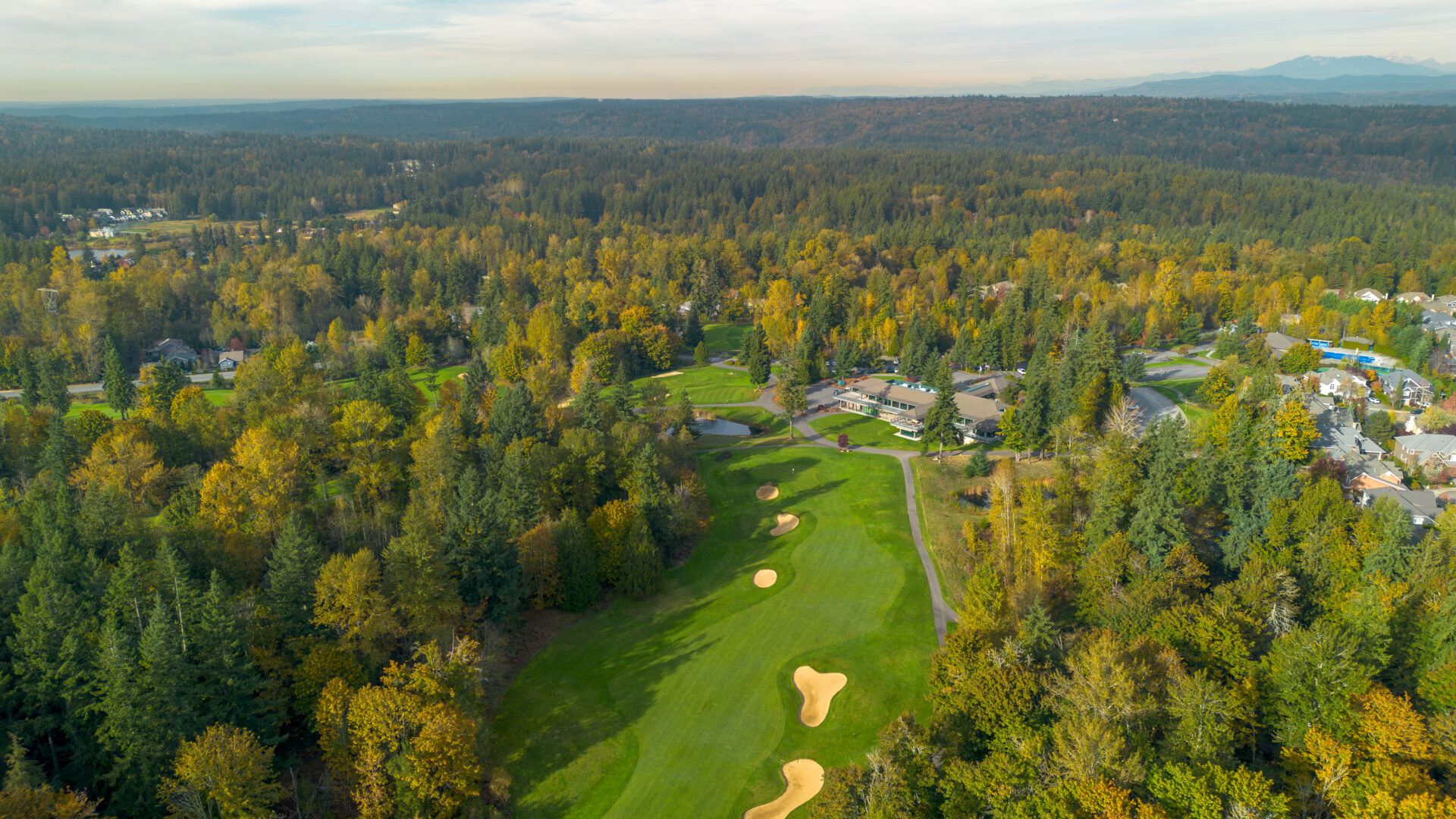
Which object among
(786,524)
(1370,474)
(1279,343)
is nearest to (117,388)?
(786,524)

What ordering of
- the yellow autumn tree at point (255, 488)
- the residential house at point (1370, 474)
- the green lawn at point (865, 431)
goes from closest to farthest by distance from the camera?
the yellow autumn tree at point (255, 488) → the residential house at point (1370, 474) → the green lawn at point (865, 431)

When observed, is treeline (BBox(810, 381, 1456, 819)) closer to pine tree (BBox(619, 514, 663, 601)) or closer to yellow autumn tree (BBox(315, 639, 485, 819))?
yellow autumn tree (BBox(315, 639, 485, 819))

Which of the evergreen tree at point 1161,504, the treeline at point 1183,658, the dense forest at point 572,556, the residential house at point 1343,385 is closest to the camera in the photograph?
the treeline at point 1183,658

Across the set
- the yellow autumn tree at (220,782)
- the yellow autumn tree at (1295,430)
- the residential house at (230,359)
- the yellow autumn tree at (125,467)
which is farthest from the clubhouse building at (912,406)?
the residential house at (230,359)

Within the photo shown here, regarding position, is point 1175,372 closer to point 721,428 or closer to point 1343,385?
point 1343,385

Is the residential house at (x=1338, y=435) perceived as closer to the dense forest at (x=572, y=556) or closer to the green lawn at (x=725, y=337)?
the dense forest at (x=572, y=556)

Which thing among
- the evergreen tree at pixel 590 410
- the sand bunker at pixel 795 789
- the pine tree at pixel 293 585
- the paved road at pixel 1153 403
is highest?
the pine tree at pixel 293 585

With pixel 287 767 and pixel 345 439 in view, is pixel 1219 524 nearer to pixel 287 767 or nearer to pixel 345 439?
pixel 287 767
